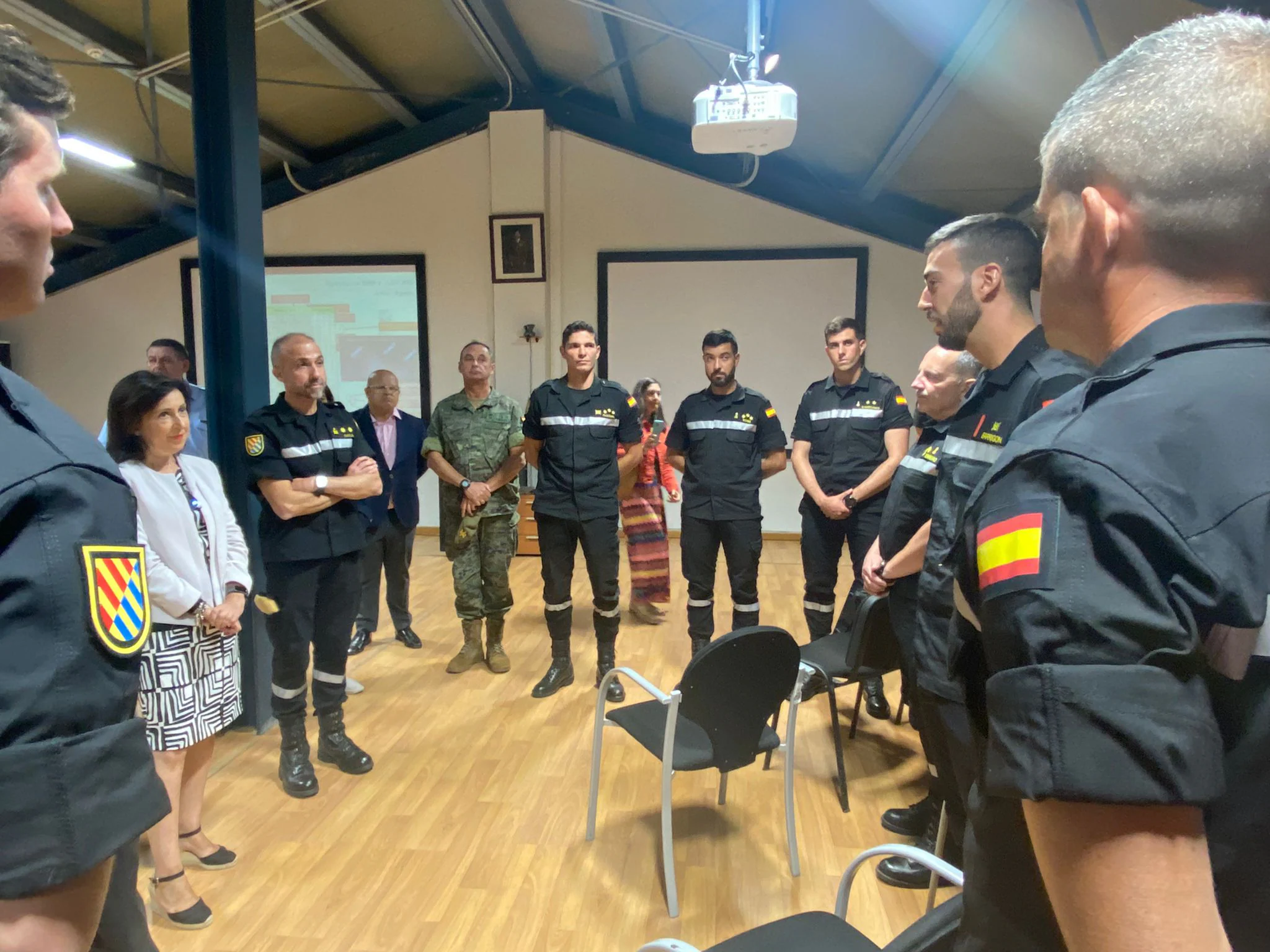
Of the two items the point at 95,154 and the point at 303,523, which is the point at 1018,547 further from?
the point at 95,154

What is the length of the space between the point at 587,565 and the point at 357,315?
4551 millimetres

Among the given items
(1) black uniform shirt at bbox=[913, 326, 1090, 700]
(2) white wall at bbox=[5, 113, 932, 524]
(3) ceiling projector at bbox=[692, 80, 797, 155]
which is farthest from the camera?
(2) white wall at bbox=[5, 113, 932, 524]

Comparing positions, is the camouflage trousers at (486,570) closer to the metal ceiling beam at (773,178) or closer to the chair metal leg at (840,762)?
the chair metal leg at (840,762)

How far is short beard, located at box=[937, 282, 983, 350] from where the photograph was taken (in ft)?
5.42

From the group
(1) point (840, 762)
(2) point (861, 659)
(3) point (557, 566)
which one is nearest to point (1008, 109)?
(2) point (861, 659)

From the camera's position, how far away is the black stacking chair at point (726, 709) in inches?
74.2

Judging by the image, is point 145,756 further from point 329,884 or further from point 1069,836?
point 329,884

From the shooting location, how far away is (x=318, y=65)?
5043 millimetres

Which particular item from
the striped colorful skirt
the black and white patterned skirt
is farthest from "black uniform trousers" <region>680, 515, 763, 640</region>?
the black and white patterned skirt

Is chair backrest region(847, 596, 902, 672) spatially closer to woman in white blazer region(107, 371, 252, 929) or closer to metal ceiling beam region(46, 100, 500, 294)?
woman in white blazer region(107, 371, 252, 929)

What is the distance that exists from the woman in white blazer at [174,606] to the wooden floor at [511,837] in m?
0.23

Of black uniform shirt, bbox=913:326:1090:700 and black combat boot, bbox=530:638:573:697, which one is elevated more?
black uniform shirt, bbox=913:326:1090:700

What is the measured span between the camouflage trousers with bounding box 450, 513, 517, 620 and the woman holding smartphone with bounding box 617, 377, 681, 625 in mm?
884

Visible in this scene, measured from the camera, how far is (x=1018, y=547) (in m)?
0.50
